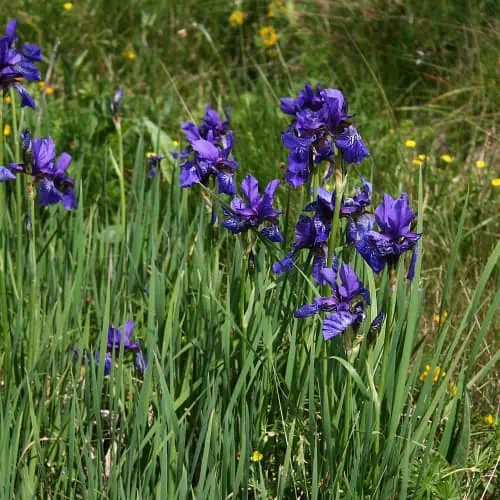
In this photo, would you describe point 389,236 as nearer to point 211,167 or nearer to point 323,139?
point 323,139

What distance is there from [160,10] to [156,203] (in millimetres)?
2675

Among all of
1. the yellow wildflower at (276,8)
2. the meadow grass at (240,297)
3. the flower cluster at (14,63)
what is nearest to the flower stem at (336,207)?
the meadow grass at (240,297)

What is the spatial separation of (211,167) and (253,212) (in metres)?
0.29

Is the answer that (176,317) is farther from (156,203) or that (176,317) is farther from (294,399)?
A: (156,203)

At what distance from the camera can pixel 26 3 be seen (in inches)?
199

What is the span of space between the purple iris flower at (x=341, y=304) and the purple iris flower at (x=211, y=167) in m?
0.54

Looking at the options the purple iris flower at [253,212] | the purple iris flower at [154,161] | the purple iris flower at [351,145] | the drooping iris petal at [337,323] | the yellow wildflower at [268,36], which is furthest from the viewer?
the yellow wildflower at [268,36]

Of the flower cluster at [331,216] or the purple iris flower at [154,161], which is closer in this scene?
the flower cluster at [331,216]

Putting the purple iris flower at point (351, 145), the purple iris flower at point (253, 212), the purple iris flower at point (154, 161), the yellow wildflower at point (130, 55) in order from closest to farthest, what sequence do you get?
the purple iris flower at point (351, 145) < the purple iris flower at point (253, 212) < the purple iris flower at point (154, 161) < the yellow wildflower at point (130, 55)

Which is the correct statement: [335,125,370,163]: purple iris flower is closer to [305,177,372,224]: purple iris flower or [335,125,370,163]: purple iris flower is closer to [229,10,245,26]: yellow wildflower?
[305,177,372,224]: purple iris flower

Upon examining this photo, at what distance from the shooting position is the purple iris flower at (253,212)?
2.12m

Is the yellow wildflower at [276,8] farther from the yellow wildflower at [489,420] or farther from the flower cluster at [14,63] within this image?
the yellow wildflower at [489,420]

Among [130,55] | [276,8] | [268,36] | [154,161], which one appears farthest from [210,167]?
[276,8]

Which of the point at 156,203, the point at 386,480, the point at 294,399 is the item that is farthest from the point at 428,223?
the point at 386,480
